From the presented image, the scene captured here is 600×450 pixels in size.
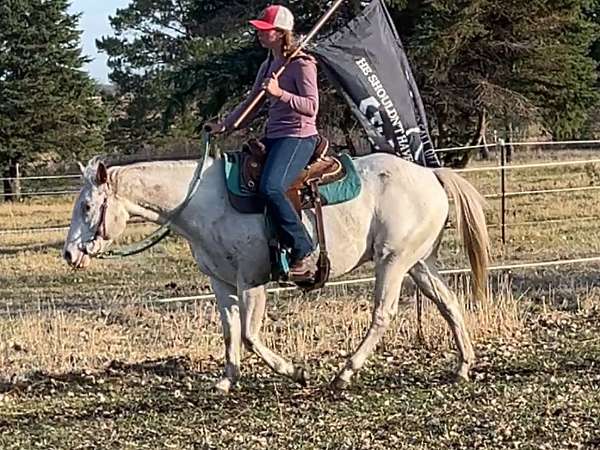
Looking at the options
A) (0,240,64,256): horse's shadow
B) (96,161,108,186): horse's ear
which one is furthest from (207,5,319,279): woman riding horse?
(0,240,64,256): horse's shadow

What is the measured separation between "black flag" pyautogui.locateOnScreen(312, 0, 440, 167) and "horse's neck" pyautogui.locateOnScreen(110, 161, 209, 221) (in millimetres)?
1841

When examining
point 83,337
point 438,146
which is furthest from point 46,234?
point 83,337

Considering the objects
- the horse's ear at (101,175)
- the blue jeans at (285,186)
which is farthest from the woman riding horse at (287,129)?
the horse's ear at (101,175)

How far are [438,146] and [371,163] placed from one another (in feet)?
58.6

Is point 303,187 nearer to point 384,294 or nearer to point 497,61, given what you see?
point 384,294

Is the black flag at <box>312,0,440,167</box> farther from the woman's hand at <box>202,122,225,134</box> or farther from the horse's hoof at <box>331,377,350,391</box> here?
the horse's hoof at <box>331,377,350,391</box>

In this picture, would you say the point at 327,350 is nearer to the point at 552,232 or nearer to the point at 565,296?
the point at 565,296

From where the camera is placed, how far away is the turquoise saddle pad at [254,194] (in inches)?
272

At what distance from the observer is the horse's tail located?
25.1 feet

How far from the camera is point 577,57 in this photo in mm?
25875

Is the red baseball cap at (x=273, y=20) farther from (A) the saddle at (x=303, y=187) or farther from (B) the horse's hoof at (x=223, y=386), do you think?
(B) the horse's hoof at (x=223, y=386)

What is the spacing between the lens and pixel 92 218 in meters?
6.77

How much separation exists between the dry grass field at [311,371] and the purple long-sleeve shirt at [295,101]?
1.78 m

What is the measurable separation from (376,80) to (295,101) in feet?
5.57
